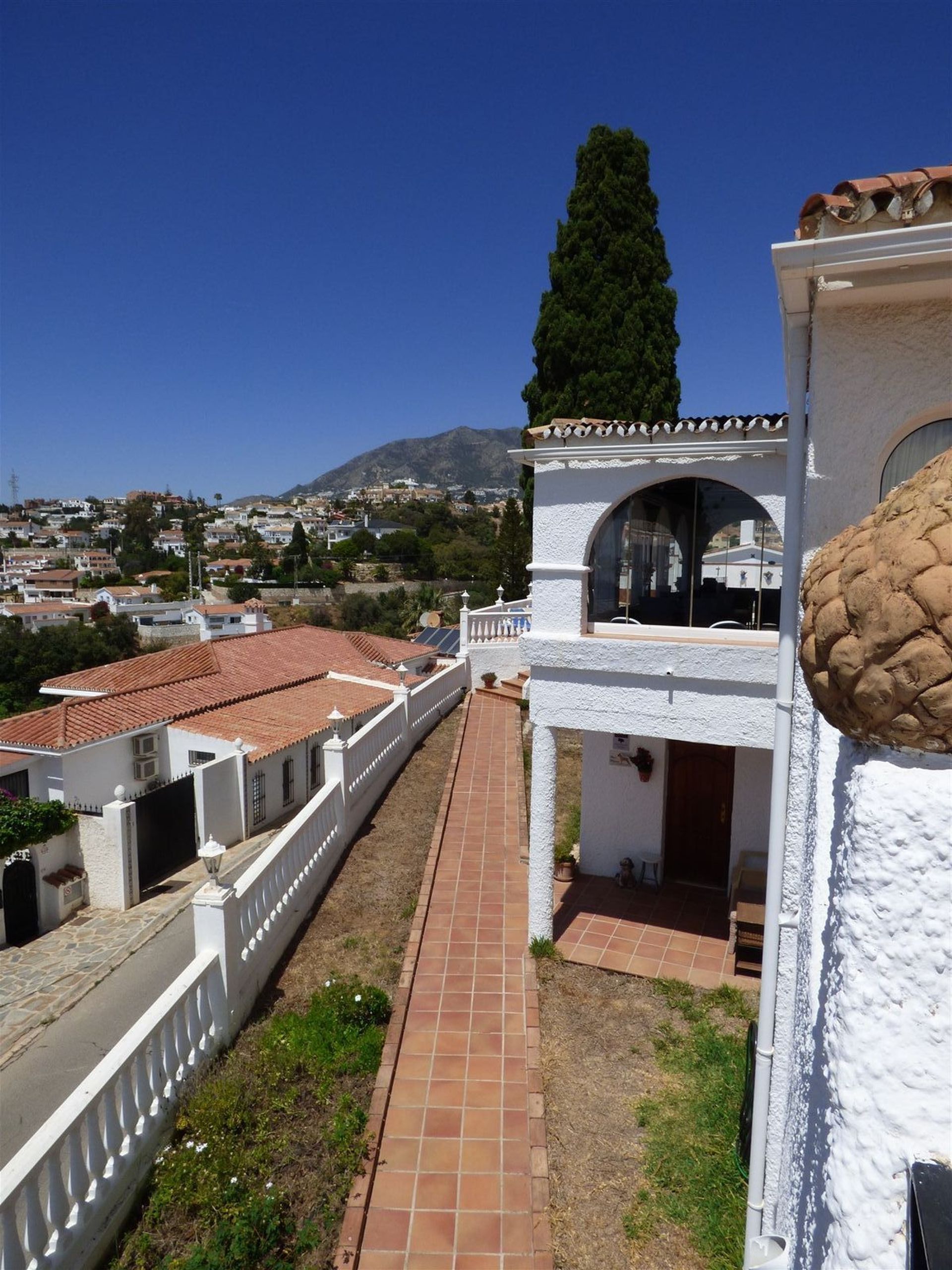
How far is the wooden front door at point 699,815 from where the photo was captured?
10.1m

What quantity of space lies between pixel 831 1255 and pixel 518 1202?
4366mm

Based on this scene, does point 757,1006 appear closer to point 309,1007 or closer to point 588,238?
point 309,1007

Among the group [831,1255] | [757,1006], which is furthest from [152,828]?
[831,1255]

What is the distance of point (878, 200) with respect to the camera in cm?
387

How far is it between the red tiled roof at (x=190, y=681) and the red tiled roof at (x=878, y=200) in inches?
622

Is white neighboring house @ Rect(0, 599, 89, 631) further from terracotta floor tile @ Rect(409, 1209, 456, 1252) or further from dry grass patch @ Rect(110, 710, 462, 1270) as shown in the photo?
terracotta floor tile @ Rect(409, 1209, 456, 1252)

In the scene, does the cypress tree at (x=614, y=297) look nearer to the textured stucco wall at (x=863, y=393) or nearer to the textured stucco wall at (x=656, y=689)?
the textured stucco wall at (x=656, y=689)

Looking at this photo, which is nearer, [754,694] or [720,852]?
[754,694]

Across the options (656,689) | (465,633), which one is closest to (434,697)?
(465,633)

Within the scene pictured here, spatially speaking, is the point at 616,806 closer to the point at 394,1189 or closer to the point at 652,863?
the point at 652,863

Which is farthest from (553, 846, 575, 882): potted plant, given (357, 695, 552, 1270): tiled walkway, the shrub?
the shrub

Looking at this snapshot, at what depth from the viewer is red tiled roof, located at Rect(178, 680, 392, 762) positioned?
1620cm

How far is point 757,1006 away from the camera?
766 cm

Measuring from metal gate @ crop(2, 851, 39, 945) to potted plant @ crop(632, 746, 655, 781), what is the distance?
1020cm
